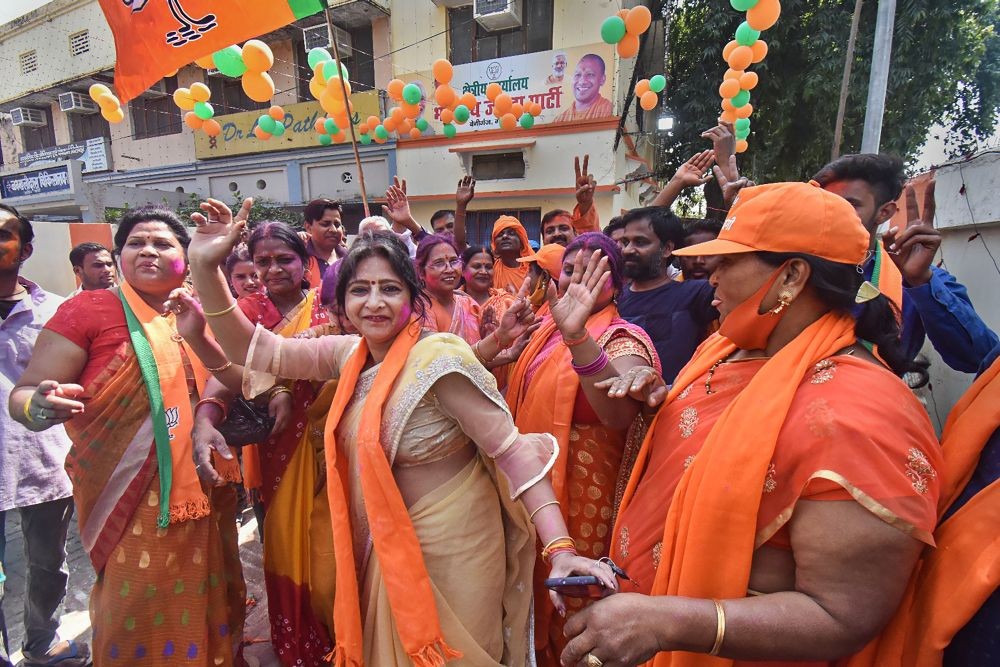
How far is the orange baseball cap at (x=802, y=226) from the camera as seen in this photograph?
3.85ft

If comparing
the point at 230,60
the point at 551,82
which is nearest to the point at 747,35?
the point at 551,82

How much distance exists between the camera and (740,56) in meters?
6.63

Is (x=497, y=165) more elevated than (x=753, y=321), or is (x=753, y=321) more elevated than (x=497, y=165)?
(x=497, y=165)

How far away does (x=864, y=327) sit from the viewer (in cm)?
123

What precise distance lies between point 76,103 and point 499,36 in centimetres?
1326

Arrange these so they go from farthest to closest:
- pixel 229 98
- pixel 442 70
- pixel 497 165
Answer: pixel 229 98 → pixel 497 165 → pixel 442 70

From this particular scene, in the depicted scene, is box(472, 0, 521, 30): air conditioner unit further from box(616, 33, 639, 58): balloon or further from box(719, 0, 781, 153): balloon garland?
box(719, 0, 781, 153): balloon garland

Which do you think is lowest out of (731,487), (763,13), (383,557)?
(383,557)

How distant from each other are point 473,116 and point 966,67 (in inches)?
359

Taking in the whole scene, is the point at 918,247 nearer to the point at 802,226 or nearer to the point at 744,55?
the point at 802,226

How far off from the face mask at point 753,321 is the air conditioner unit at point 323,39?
1205 cm

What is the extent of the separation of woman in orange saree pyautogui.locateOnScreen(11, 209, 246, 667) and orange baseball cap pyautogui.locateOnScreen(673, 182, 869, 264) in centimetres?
187

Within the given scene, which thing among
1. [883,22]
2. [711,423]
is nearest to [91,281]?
[711,423]

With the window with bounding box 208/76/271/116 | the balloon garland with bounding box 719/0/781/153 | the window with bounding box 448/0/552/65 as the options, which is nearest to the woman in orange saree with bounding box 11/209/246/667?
the balloon garland with bounding box 719/0/781/153
